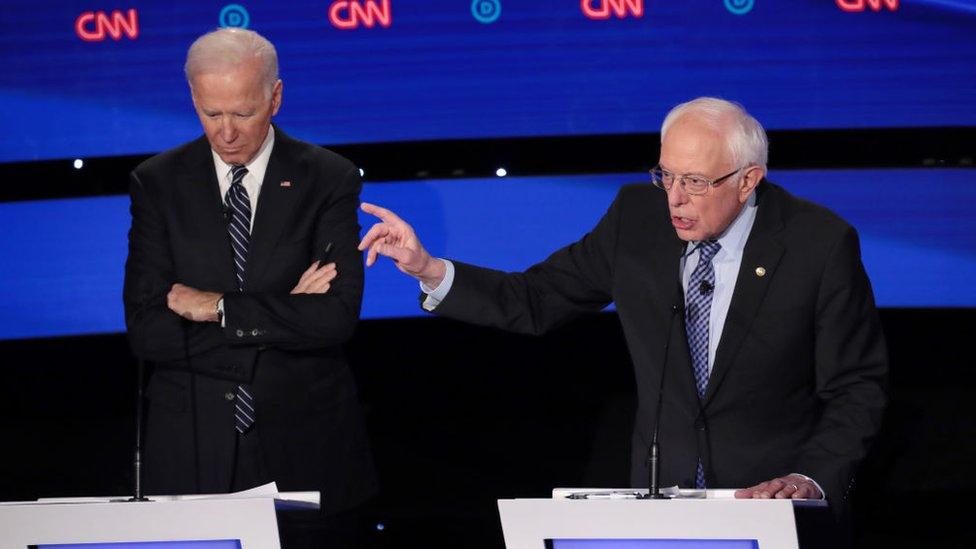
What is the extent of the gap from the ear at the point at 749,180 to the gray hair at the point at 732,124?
0.7 inches

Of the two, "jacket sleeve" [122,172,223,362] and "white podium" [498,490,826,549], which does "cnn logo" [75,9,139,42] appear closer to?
"jacket sleeve" [122,172,223,362]

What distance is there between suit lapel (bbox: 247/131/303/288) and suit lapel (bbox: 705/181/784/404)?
1266 mm

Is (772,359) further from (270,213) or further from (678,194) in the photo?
(270,213)

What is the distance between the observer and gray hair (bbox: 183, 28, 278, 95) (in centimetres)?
375

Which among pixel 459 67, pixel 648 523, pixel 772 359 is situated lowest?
pixel 648 523

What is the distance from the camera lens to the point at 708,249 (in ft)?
11.1

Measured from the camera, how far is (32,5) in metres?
5.01

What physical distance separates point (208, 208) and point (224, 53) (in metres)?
0.43

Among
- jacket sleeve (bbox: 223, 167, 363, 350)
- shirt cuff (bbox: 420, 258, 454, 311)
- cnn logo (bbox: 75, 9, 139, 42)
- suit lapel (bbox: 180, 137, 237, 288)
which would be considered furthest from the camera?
cnn logo (bbox: 75, 9, 139, 42)

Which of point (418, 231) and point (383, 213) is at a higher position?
point (418, 231)

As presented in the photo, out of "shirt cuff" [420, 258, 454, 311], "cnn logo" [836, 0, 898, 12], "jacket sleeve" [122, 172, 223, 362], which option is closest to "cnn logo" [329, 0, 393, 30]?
"jacket sleeve" [122, 172, 223, 362]

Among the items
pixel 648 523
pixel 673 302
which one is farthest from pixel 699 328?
pixel 648 523

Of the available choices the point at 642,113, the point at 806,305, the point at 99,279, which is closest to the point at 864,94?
the point at 642,113

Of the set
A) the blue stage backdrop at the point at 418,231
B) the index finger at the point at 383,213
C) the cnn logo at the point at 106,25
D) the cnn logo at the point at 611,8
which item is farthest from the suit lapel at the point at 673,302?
the cnn logo at the point at 106,25
